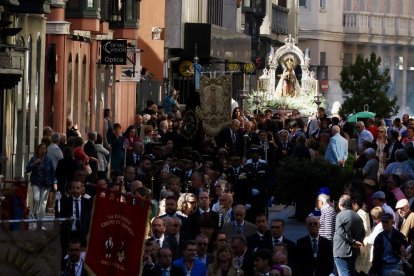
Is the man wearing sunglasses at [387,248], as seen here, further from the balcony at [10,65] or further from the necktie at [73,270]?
the balcony at [10,65]

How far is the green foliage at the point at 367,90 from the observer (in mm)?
68688

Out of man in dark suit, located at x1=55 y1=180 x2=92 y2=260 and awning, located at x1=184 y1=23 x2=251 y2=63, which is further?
awning, located at x1=184 y1=23 x2=251 y2=63

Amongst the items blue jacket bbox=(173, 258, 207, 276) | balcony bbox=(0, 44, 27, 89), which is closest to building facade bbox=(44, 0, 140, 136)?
balcony bbox=(0, 44, 27, 89)

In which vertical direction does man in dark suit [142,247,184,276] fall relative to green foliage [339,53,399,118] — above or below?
below

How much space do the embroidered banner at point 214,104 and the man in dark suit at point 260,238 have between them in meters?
15.2

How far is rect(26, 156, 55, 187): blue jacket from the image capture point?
30062mm

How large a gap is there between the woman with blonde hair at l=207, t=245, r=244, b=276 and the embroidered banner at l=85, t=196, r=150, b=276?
10.3 feet

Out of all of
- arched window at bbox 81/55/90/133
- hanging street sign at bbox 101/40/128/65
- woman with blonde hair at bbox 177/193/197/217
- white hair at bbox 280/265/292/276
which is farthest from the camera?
hanging street sign at bbox 101/40/128/65

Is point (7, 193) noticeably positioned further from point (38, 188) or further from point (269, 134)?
point (269, 134)

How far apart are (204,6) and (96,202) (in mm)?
54415

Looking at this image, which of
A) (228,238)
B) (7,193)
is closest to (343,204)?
(228,238)

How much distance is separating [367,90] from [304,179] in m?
39.0

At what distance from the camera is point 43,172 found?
98.9ft

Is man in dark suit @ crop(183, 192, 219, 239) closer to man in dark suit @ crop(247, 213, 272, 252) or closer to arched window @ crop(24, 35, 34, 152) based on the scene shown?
man in dark suit @ crop(247, 213, 272, 252)
